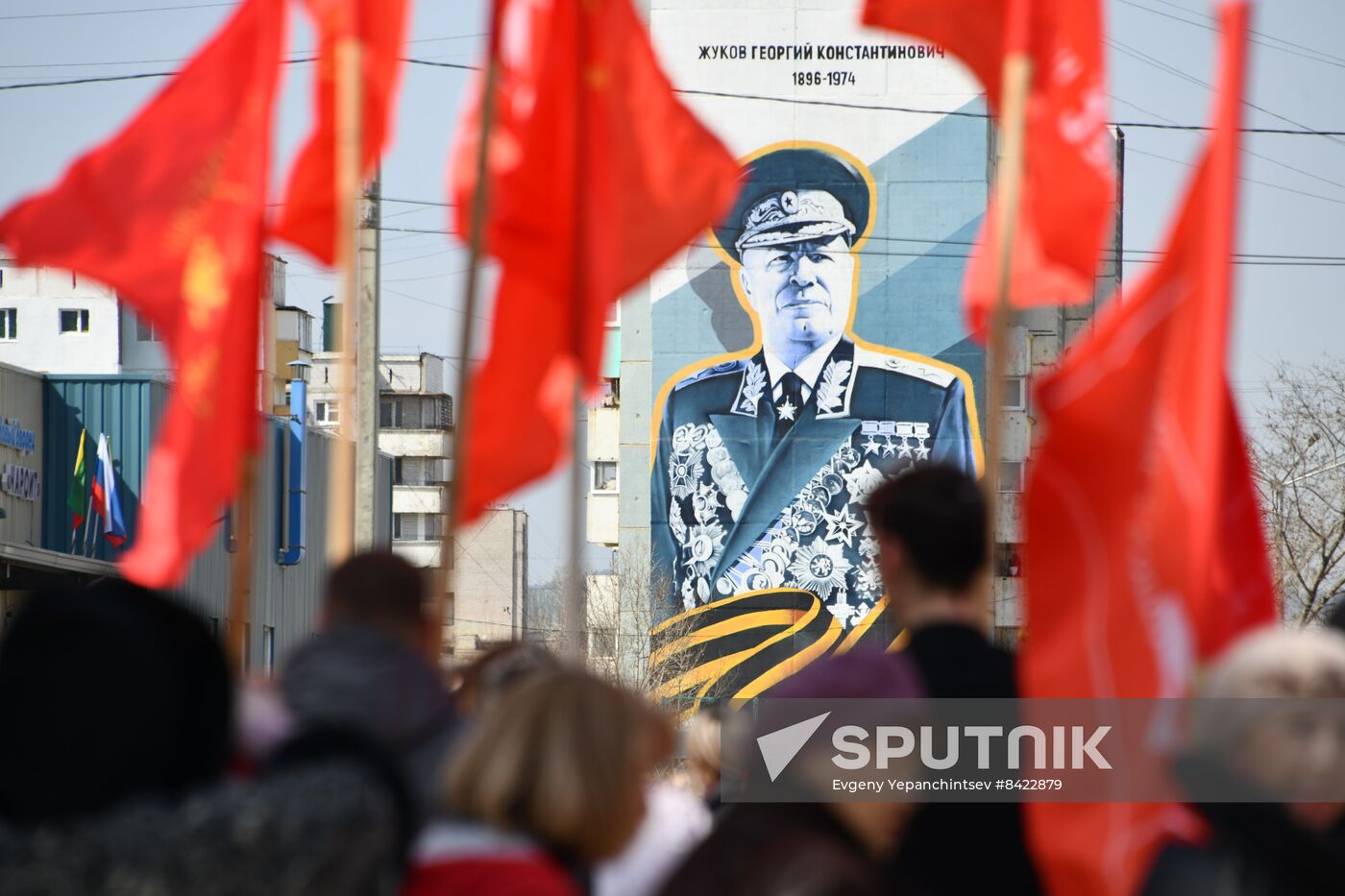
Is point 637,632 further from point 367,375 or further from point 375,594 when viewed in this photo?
point 375,594

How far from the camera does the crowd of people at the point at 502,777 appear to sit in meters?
3.25

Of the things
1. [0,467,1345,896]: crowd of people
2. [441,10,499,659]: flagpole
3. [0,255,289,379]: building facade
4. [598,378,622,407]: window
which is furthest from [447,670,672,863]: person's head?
[0,255,289,379]: building facade

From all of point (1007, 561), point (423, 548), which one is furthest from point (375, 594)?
point (423, 548)

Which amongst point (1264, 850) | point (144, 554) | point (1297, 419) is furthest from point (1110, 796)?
point (1297, 419)

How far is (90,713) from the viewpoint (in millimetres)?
3254

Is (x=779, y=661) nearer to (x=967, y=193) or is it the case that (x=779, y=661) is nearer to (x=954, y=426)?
(x=954, y=426)

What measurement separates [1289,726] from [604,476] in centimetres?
5559

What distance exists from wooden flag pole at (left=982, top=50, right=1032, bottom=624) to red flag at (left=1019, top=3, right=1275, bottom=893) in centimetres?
88

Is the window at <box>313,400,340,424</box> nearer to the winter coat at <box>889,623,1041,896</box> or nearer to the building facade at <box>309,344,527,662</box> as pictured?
the building facade at <box>309,344,527,662</box>

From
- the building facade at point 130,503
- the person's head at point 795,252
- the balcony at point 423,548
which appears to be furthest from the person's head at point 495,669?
the balcony at point 423,548

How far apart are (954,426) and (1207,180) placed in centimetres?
4741

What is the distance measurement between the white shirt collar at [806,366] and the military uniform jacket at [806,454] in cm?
15

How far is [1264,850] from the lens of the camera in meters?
3.58

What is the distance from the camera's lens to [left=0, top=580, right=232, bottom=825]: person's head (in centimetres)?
325
